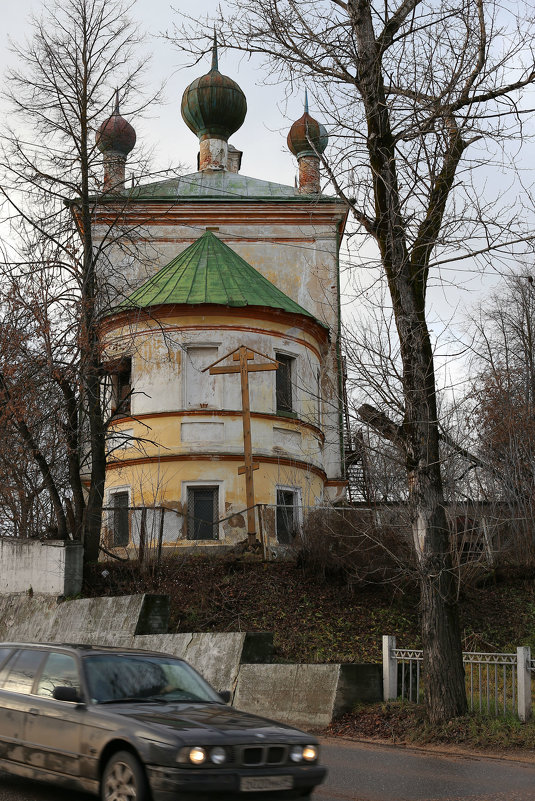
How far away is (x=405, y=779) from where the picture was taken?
975 centimetres

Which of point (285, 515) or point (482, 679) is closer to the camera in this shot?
point (482, 679)

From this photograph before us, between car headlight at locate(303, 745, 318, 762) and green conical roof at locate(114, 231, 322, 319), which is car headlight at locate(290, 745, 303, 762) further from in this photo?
green conical roof at locate(114, 231, 322, 319)

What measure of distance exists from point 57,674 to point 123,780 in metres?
1.58

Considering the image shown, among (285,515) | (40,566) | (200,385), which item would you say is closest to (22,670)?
(40,566)

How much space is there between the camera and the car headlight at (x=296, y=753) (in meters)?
7.46

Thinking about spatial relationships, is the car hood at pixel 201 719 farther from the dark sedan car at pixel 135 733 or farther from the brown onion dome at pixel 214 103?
the brown onion dome at pixel 214 103

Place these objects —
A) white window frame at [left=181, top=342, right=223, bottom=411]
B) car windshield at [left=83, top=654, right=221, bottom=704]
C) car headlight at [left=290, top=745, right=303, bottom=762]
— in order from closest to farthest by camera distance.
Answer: car headlight at [left=290, top=745, right=303, bottom=762], car windshield at [left=83, top=654, right=221, bottom=704], white window frame at [left=181, top=342, right=223, bottom=411]

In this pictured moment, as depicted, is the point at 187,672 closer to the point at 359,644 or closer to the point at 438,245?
the point at 438,245

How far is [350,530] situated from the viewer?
19.9 m

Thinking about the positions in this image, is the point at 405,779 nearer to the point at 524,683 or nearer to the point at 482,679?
the point at 524,683

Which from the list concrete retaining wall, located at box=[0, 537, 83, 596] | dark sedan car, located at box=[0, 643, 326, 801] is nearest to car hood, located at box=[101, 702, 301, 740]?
dark sedan car, located at box=[0, 643, 326, 801]

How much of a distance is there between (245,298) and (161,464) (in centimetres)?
502

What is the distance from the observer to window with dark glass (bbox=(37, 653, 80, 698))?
832 centimetres

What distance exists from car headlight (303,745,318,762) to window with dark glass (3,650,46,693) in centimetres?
264
